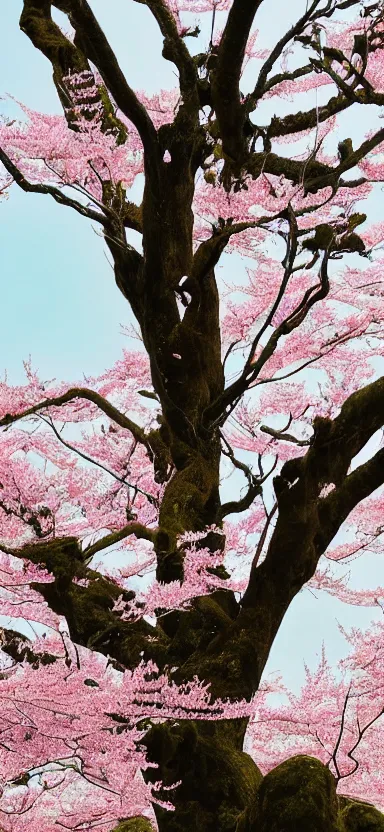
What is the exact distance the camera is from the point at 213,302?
639 cm

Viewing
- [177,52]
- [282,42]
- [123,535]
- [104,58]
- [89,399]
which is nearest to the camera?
[104,58]

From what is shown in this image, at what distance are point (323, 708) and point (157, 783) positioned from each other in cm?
208

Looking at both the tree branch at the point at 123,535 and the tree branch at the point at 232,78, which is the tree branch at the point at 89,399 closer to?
the tree branch at the point at 123,535

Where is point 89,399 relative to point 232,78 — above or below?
below

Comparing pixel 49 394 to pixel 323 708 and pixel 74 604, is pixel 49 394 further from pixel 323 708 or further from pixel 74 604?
pixel 323 708

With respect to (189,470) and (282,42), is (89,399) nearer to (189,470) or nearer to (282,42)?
(189,470)

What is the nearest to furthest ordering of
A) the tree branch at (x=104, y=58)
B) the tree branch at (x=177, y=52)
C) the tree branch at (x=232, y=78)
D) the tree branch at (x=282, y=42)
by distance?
the tree branch at (x=232, y=78) → the tree branch at (x=104, y=58) → the tree branch at (x=282, y=42) → the tree branch at (x=177, y=52)

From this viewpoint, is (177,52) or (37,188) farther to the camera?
(177,52)

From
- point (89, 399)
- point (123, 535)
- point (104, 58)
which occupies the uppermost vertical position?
point (104, 58)

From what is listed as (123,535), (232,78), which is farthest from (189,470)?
(232,78)

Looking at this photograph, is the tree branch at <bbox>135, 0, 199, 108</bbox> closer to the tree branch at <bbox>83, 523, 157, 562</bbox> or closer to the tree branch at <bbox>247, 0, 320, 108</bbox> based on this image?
the tree branch at <bbox>247, 0, 320, 108</bbox>

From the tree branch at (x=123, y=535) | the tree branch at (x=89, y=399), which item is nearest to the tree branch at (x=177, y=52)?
the tree branch at (x=89, y=399)

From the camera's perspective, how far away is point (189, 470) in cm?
564

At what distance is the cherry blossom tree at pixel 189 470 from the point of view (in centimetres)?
466
